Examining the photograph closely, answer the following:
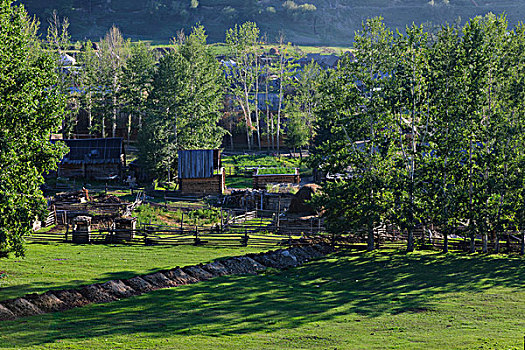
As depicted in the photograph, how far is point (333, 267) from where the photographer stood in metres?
32.6

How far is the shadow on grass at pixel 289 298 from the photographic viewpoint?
66.5 ft

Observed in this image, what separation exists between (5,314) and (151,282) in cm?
714

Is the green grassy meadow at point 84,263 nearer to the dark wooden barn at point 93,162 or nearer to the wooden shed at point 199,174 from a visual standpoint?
the wooden shed at point 199,174

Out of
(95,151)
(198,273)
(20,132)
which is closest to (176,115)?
(95,151)

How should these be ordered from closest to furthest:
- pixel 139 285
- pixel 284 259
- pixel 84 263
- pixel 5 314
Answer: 1. pixel 5 314
2. pixel 139 285
3. pixel 84 263
4. pixel 284 259

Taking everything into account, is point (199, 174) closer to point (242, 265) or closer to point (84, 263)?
point (242, 265)

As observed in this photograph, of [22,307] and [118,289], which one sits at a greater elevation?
[22,307]

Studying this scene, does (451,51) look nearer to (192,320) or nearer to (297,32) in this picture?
(192,320)

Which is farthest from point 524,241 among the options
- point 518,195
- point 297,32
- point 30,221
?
point 297,32

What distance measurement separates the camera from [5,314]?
2058cm

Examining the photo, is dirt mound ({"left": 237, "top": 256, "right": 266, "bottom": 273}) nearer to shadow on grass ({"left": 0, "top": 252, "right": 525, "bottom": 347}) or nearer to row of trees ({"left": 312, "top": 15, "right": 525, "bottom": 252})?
shadow on grass ({"left": 0, "top": 252, "right": 525, "bottom": 347})

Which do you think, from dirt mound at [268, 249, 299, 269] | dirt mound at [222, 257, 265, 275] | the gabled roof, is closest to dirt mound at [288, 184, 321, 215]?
dirt mound at [268, 249, 299, 269]

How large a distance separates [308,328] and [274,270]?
33.2 ft

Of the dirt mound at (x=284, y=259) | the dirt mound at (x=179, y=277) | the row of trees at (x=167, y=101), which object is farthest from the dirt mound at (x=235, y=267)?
→ the row of trees at (x=167, y=101)
